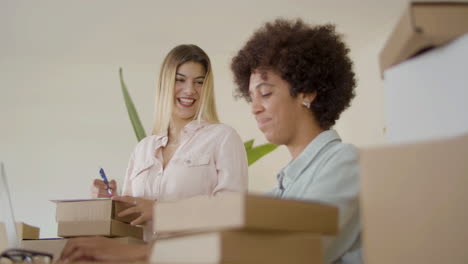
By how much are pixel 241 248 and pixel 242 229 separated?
3cm

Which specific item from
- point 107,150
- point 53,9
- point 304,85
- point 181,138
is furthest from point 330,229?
point 107,150

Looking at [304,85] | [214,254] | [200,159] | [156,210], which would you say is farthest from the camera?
[200,159]

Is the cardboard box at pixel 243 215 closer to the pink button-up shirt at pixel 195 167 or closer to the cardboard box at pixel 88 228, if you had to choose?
the cardboard box at pixel 88 228

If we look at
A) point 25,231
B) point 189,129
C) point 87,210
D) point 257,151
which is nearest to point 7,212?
point 87,210

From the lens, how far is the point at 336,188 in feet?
3.31

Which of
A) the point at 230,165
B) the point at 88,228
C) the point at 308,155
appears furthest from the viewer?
the point at 230,165

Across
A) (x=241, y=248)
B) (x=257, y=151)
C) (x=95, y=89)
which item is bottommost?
(x=241, y=248)

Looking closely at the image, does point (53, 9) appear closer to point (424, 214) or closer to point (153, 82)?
point (153, 82)

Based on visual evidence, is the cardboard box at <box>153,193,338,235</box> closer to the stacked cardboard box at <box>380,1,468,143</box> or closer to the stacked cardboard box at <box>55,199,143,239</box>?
the stacked cardboard box at <box>380,1,468,143</box>

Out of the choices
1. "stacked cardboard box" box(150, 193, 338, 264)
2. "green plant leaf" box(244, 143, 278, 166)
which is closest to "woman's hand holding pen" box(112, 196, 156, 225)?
"stacked cardboard box" box(150, 193, 338, 264)

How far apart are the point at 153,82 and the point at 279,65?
9.62 ft

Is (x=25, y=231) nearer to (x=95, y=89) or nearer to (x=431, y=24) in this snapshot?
(x=431, y=24)

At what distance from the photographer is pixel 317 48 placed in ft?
4.31

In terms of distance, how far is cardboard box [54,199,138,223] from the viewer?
138 cm
